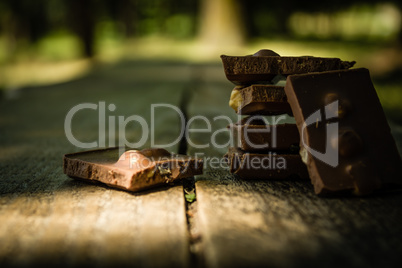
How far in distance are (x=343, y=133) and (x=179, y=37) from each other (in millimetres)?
15959

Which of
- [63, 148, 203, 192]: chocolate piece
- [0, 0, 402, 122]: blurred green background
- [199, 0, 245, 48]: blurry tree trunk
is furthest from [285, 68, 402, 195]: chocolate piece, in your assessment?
[199, 0, 245, 48]: blurry tree trunk

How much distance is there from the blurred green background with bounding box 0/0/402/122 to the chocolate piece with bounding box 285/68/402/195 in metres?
3.26

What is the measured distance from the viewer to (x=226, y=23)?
1023 centimetres

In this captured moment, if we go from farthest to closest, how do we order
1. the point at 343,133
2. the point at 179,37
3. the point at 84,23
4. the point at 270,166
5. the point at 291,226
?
1. the point at 179,37
2. the point at 84,23
3. the point at 270,166
4. the point at 343,133
5. the point at 291,226

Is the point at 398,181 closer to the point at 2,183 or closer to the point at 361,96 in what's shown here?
the point at 361,96

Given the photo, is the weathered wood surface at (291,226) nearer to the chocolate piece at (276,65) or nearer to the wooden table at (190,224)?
the wooden table at (190,224)

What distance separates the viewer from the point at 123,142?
234cm

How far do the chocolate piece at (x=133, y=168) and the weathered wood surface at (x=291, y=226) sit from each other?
97mm

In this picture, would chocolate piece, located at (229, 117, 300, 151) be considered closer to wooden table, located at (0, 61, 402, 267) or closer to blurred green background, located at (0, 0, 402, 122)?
wooden table, located at (0, 61, 402, 267)

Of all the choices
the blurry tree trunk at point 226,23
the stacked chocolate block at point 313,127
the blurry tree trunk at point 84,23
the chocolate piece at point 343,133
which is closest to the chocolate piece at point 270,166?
the stacked chocolate block at point 313,127

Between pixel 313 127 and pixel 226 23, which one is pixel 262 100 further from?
pixel 226 23

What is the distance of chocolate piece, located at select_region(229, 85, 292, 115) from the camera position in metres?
1.51

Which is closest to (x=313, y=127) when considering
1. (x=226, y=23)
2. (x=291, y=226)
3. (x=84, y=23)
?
(x=291, y=226)

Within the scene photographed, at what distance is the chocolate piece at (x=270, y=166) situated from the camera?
148 cm
